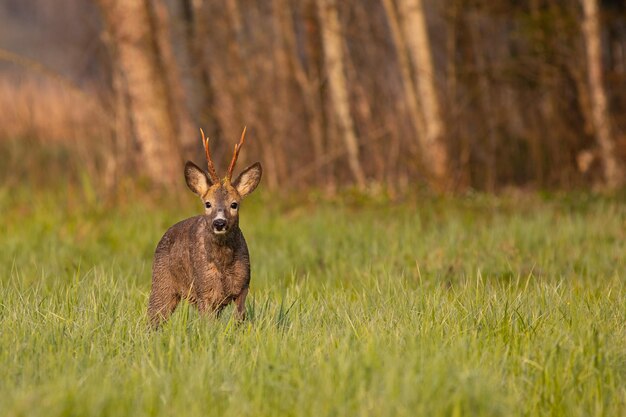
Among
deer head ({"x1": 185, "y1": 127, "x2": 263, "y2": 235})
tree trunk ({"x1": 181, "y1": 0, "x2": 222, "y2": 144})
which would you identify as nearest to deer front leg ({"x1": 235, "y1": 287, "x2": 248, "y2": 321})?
deer head ({"x1": 185, "y1": 127, "x2": 263, "y2": 235})

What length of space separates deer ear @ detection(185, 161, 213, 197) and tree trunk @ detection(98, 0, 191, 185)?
7.83 metres

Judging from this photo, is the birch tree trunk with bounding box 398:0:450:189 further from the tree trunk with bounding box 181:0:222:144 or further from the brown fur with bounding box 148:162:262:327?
the brown fur with bounding box 148:162:262:327

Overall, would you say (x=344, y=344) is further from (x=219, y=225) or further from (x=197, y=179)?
(x=197, y=179)

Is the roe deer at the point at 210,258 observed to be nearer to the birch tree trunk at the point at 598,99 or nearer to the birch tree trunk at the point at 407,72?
the birch tree trunk at the point at 407,72

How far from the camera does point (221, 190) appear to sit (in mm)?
5523

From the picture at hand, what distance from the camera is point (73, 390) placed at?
402 cm

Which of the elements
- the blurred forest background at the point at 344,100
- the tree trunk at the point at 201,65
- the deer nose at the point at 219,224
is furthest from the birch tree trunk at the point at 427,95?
the deer nose at the point at 219,224

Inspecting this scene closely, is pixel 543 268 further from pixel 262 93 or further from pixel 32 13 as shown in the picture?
pixel 32 13

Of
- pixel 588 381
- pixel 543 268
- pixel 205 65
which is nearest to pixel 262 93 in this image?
Result: pixel 205 65

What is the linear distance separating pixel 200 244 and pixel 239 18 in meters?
11.8

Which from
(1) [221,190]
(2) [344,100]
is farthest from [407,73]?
(1) [221,190]

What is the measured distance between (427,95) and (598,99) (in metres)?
2.65

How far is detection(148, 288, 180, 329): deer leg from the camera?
5.73 meters

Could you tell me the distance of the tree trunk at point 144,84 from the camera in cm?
1348
